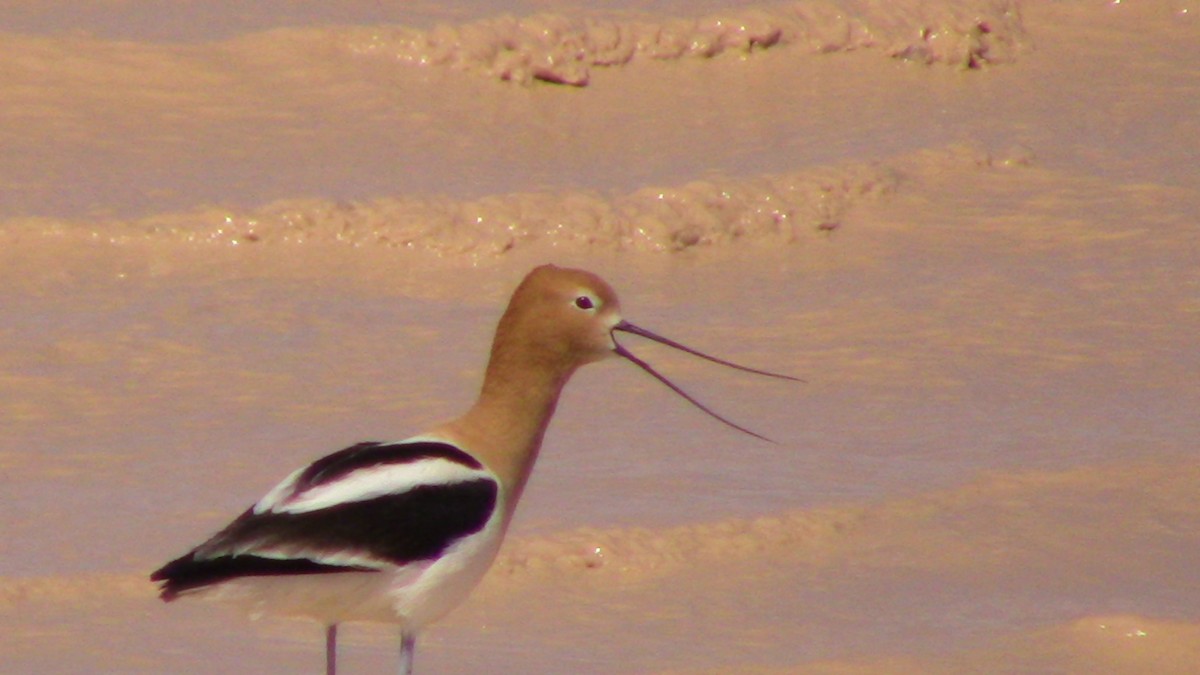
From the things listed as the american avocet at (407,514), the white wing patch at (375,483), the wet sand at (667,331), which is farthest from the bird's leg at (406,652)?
the wet sand at (667,331)

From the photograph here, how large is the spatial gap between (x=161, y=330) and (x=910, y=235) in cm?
456

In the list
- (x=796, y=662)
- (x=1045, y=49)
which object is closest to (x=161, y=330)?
(x=796, y=662)

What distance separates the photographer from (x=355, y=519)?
5.42 meters

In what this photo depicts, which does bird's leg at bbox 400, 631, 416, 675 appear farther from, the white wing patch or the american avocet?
the white wing patch

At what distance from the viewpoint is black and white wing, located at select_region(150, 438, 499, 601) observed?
17.5 feet

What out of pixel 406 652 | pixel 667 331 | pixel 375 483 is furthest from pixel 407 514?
pixel 667 331

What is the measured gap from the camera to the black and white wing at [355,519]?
209 inches

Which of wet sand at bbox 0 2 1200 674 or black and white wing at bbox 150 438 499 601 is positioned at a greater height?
black and white wing at bbox 150 438 499 601

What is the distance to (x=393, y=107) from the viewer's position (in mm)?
13117

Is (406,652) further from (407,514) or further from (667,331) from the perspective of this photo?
(667,331)

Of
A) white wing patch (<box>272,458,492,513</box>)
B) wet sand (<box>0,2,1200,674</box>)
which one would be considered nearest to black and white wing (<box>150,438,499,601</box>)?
white wing patch (<box>272,458,492,513</box>)

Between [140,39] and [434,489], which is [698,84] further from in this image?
[434,489]

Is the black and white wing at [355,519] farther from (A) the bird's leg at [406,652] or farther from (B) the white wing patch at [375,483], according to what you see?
(A) the bird's leg at [406,652]

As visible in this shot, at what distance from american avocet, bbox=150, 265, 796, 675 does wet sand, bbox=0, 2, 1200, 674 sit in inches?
48.1
